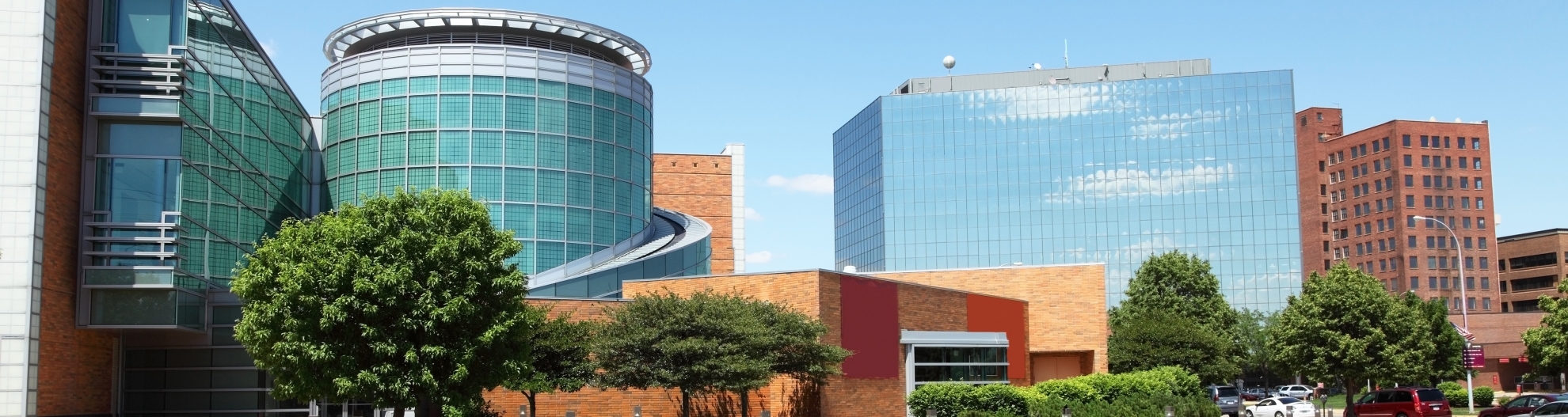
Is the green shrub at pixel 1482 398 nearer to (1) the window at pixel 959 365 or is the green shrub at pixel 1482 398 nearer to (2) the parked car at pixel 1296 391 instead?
(2) the parked car at pixel 1296 391

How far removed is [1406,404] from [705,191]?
177ft

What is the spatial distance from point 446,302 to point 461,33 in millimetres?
26448

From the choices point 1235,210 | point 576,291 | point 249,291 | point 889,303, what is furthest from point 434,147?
point 1235,210

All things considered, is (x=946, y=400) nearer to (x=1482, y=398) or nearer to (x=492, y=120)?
(x=492, y=120)

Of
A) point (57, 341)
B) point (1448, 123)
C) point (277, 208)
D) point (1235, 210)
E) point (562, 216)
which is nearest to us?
point (57, 341)

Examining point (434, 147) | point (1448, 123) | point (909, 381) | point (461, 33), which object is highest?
point (1448, 123)

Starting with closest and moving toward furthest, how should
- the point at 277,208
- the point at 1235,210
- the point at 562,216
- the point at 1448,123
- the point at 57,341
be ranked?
the point at 57,341
the point at 277,208
the point at 562,216
the point at 1235,210
the point at 1448,123

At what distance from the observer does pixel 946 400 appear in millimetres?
37812

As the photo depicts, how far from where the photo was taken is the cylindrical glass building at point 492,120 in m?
50.6

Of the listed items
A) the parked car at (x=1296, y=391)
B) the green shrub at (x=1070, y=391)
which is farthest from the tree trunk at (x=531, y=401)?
the parked car at (x=1296, y=391)

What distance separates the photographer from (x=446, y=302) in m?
28.0

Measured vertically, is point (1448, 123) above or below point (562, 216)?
above

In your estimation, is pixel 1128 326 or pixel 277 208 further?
pixel 1128 326

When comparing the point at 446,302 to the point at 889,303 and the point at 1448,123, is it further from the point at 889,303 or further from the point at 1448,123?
the point at 1448,123
